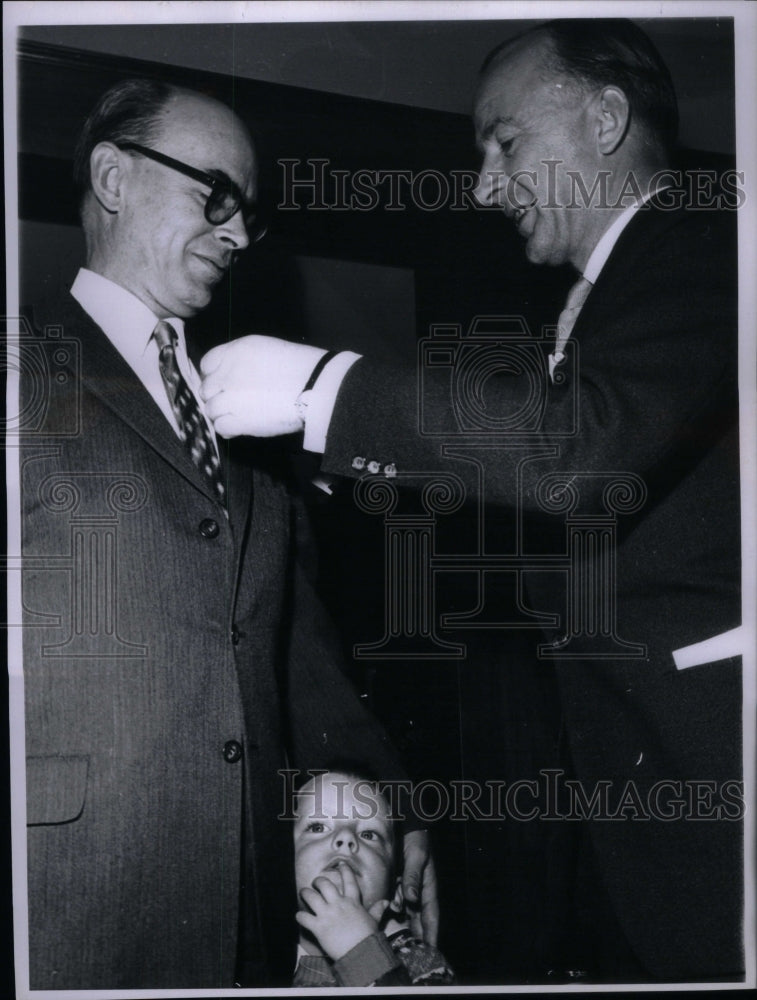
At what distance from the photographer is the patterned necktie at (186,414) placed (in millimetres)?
2033

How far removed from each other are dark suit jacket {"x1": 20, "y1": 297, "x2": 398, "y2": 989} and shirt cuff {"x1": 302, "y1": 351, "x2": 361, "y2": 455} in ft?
0.36

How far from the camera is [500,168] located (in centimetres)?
209

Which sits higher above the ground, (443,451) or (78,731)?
(443,451)

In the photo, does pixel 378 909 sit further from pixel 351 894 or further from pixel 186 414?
pixel 186 414

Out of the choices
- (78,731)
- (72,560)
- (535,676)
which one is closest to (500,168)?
(535,676)

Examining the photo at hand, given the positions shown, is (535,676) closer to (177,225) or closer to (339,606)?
(339,606)

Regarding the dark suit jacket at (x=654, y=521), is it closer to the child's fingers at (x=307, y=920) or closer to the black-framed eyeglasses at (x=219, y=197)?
the black-framed eyeglasses at (x=219, y=197)

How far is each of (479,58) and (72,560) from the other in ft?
3.97

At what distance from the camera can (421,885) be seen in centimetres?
207

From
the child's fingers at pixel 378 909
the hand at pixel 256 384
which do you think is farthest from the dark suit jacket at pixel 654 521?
the child's fingers at pixel 378 909

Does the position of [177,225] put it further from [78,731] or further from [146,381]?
[78,731]

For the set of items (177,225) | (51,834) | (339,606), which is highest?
(177,225)

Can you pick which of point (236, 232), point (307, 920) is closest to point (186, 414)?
point (236, 232)

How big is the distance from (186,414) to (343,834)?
0.83 meters
